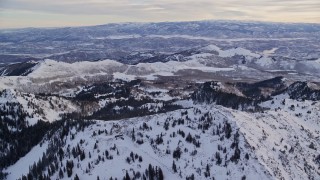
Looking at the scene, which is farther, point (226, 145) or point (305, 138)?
point (305, 138)

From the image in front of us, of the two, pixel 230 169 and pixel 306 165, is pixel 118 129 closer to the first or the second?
pixel 230 169

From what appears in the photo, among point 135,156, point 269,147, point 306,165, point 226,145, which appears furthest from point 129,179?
point 306,165

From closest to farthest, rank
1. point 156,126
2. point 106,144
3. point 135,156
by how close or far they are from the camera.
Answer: point 135,156
point 106,144
point 156,126

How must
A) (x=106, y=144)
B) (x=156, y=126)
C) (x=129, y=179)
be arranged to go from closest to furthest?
(x=129, y=179) < (x=106, y=144) < (x=156, y=126)


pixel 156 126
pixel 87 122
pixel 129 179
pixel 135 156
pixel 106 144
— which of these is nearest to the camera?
pixel 129 179

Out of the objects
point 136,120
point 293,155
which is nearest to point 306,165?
point 293,155

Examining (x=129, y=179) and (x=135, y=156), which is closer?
(x=129, y=179)

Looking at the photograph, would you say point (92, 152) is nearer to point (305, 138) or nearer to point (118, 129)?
point (118, 129)
